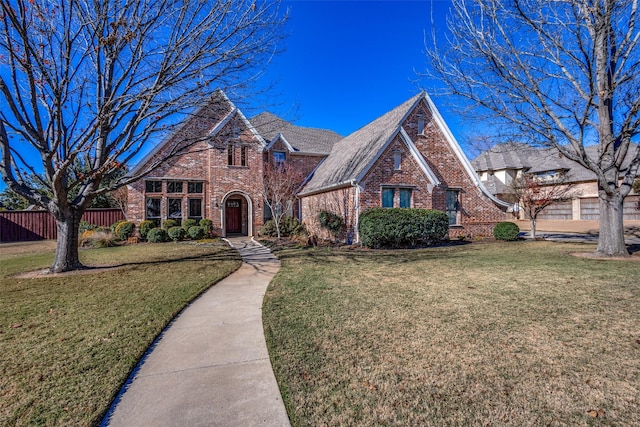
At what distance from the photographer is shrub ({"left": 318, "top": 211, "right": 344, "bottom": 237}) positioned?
15.2 metres

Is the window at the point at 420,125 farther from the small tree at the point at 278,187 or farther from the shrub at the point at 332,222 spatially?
the small tree at the point at 278,187

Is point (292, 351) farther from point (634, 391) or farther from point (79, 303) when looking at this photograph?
point (79, 303)

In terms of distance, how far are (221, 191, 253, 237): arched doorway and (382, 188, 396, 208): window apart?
27.6 ft

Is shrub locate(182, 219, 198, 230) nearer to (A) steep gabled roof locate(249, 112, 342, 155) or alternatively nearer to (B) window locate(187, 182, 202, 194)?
(B) window locate(187, 182, 202, 194)

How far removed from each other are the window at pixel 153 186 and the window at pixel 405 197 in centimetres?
1326

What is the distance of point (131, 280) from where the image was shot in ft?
24.6

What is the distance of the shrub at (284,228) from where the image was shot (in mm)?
18594

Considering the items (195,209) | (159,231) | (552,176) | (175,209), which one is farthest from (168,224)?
(552,176)

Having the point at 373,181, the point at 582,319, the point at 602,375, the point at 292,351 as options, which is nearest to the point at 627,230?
the point at 373,181

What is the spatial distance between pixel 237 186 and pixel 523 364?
58.5 feet

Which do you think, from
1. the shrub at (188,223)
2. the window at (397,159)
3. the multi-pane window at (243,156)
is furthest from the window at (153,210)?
the window at (397,159)

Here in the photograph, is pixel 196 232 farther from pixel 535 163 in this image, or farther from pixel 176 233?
pixel 535 163

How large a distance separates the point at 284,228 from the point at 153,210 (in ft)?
24.3

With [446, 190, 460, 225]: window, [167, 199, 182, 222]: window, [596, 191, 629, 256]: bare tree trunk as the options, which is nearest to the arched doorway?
[167, 199, 182, 222]: window
